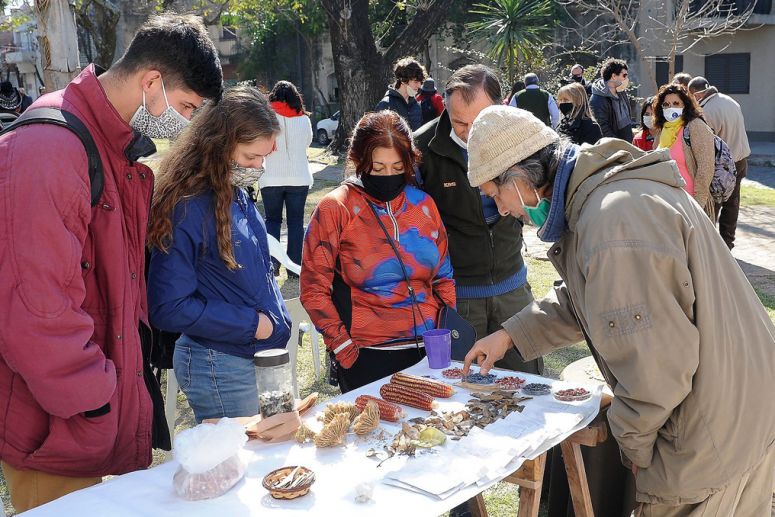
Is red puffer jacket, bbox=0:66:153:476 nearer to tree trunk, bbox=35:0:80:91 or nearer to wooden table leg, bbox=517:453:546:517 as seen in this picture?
wooden table leg, bbox=517:453:546:517

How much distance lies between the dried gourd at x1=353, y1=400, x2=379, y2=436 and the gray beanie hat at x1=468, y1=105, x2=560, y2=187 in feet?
2.63

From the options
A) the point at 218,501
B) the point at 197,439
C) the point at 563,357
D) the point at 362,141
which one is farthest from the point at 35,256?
the point at 563,357

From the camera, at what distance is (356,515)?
198 cm

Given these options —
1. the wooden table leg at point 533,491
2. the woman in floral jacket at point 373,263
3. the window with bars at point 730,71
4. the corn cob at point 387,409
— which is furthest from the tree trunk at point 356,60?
the wooden table leg at point 533,491

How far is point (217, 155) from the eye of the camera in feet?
9.35

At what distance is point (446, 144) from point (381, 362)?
3.56ft

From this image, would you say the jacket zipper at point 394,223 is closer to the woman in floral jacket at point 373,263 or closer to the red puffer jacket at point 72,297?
the woman in floral jacket at point 373,263

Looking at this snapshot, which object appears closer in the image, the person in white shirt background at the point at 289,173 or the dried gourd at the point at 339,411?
the dried gourd at the point at 339,411

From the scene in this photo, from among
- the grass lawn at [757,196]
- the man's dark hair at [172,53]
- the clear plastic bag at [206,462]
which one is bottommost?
the grass lawn at [757,196]

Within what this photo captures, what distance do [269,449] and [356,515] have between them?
1.63ft

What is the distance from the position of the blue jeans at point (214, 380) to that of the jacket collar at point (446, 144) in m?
1.38

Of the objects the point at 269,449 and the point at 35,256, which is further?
the point at 269,449

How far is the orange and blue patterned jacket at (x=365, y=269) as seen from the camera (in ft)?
10.7

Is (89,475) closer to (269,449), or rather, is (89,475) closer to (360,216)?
(269,449)
